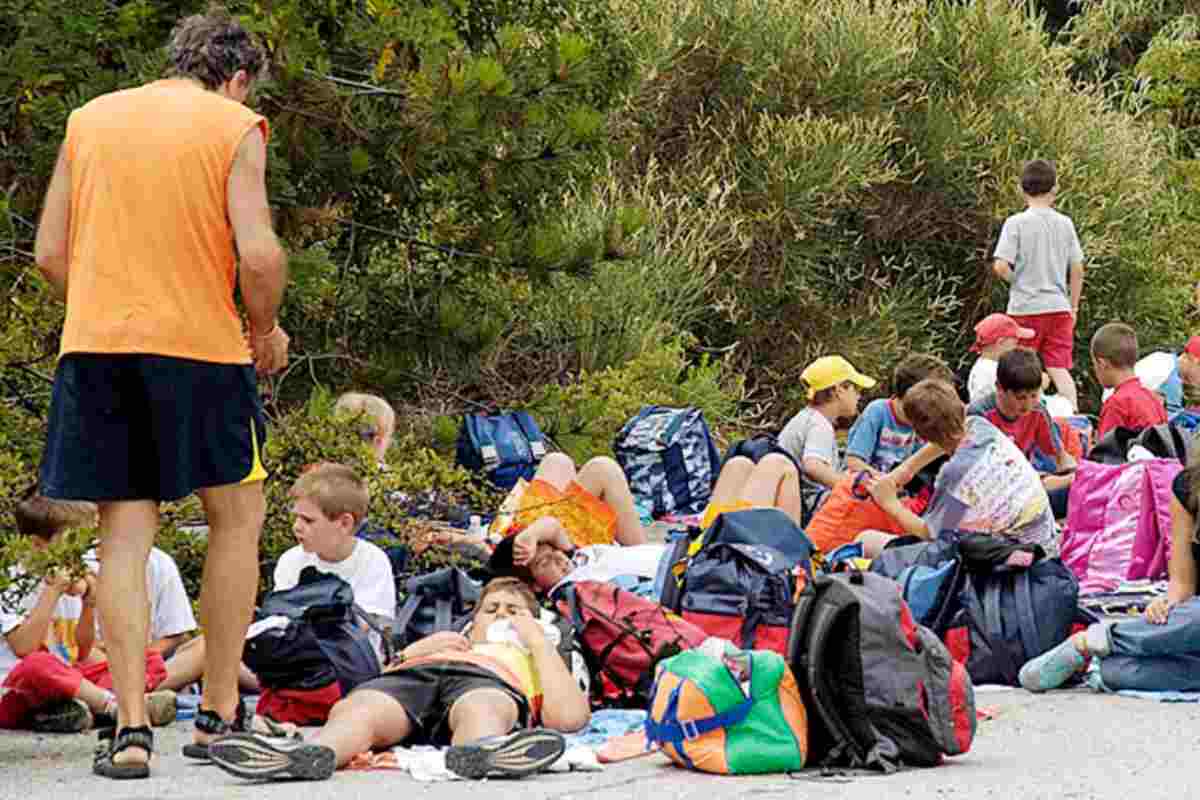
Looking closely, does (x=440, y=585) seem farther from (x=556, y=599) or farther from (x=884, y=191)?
(x=884, y=191)

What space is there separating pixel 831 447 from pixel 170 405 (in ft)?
17.4

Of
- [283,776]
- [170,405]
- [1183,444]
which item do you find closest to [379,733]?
[283,776]

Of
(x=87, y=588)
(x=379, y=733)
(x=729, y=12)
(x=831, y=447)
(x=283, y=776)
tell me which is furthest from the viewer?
(x=729, y=12)

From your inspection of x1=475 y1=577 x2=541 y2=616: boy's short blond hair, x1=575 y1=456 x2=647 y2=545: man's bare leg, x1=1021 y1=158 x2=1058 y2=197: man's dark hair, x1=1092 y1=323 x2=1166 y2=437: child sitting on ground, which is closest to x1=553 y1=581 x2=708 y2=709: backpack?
x1=475 y1=577 x2=541 y2=616: boy's short blond hair

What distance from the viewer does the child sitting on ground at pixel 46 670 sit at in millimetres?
6477

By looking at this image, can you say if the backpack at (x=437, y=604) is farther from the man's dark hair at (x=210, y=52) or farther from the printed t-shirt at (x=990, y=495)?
the man's dark hair at (x=210, y=52)

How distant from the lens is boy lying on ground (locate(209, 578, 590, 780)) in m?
5.35

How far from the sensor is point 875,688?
5574mm

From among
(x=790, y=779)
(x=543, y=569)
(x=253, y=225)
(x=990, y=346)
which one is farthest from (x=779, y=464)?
(x=253, y=225)

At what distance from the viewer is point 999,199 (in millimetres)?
16750

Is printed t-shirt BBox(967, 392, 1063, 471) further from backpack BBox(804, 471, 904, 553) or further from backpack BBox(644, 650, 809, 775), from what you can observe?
backpack BBox(644, 650, 809, 775)

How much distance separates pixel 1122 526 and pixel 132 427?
4909 millimetres

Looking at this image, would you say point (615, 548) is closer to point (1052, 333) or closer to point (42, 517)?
point (42, 517)

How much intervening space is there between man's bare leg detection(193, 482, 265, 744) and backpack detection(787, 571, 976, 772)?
149 cm
